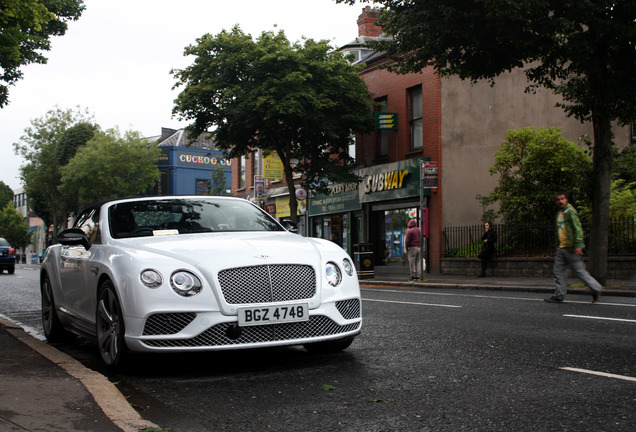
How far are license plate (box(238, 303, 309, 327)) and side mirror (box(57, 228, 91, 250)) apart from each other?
2193mm

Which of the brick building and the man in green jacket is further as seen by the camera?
the brick building

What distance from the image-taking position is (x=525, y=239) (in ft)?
69.3

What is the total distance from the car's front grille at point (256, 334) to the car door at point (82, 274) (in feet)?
4.15

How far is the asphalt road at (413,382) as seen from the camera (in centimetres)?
398

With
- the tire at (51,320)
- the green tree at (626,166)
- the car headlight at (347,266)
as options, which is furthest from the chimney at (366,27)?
the car headlight at (347,266)

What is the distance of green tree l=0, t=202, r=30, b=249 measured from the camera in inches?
3922

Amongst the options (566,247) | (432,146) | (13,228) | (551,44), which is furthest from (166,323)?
(13,228)

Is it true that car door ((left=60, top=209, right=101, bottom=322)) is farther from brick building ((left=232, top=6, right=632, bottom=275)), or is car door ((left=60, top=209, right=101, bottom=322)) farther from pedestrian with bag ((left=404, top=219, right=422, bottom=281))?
brick building ((left=232, top=6, right=632, bottom=275))

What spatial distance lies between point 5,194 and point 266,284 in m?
125

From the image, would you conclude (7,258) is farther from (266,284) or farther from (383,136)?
(266,284)

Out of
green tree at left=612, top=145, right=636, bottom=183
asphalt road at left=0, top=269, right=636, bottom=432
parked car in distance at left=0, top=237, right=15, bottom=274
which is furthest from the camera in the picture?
parked car in distance at left=0, top=237, right=15, bottom=274

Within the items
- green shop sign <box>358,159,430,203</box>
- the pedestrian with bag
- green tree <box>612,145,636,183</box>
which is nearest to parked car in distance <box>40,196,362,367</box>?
the pedestrian with bag

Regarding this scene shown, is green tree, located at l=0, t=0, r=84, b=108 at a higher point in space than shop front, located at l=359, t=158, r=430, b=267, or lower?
higher

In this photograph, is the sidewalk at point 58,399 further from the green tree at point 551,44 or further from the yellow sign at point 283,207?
the yellow sign at point 283,207
